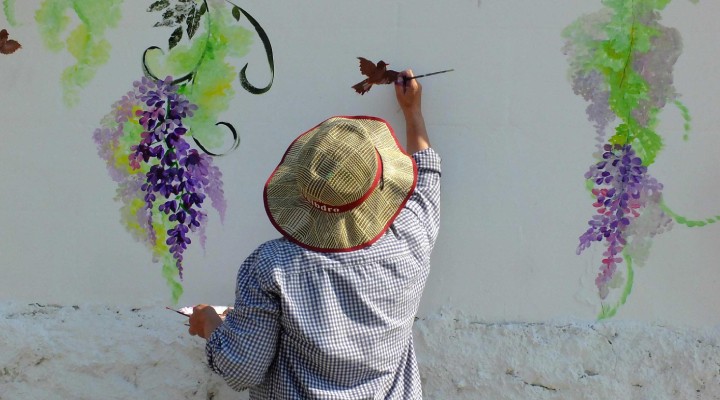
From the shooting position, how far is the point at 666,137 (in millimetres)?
2689

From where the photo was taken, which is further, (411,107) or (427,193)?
(411,107)

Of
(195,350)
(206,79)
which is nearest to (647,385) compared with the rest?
(195,350)

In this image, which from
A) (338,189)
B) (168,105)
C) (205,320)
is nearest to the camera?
(338,189)

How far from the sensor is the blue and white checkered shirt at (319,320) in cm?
219

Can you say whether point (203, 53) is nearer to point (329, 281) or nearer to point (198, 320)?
point (198, 320)

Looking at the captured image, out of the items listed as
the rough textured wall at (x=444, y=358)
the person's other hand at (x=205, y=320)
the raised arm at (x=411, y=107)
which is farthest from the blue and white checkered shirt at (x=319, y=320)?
the rough textured wall at (x=444, y=358)

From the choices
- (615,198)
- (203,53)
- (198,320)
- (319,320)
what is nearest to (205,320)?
(198,320)

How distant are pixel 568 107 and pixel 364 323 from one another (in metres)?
0.97

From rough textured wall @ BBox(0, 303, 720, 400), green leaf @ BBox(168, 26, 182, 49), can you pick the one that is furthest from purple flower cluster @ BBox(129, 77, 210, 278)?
rough textured wall @ BBox(0, 303, 720, 400)

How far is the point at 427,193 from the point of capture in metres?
2.43

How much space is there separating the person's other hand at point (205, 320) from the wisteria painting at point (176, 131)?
1.35ft

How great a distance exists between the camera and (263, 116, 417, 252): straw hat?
2158 millimetres

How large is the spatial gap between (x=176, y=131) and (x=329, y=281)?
2.89 ft

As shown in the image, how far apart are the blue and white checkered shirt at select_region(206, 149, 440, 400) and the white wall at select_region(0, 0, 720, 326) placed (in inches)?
21.1
